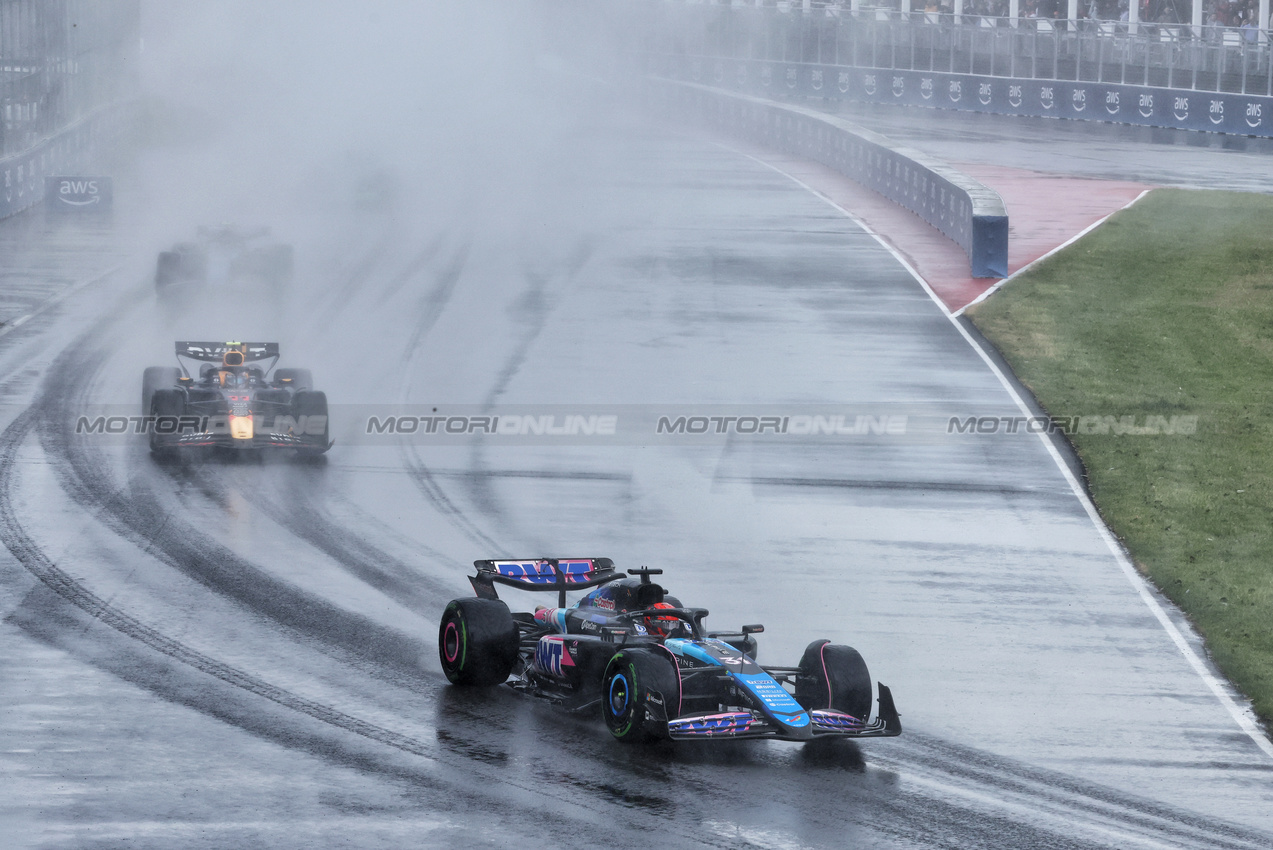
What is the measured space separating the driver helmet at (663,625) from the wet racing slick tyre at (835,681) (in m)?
0.95

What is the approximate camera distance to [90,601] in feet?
A: 48.8

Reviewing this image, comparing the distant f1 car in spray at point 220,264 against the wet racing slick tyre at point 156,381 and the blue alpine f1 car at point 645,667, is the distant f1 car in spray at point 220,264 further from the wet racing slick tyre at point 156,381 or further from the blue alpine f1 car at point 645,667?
the blue alpine f1 car at point 645,667

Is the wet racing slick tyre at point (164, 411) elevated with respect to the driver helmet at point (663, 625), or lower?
elevated

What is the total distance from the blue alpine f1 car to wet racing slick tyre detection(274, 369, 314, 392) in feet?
26.6

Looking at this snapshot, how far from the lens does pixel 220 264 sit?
29.9m

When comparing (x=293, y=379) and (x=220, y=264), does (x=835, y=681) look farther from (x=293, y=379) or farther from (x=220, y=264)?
(x=220, y=264)

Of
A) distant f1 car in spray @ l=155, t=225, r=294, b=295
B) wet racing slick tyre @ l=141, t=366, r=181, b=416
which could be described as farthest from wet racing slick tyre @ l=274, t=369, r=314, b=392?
distant f1 car in spray @ l=155, t=225, r=294, b=295

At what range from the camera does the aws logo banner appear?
140 feet

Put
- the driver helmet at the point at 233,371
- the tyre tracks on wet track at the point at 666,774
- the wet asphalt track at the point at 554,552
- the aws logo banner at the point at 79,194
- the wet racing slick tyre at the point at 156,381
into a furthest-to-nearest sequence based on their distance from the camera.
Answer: the aws logo banner at the point at 79,194 → the wet racing slick tyre at the point at 156,381 → the driver helmet at the point at 233,371 → the wet asphalt track at the point at 554,552 → the tyre tracks on wet track at the point at 666,774

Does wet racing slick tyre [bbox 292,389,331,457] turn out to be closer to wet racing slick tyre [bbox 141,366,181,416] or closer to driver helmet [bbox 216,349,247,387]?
driver helmet [bbox 216,349,247,387]

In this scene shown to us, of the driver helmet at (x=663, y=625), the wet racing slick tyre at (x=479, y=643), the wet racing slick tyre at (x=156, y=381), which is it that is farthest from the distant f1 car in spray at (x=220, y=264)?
the driver helmet at (x=663, y=625)

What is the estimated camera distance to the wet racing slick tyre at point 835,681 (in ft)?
39.7

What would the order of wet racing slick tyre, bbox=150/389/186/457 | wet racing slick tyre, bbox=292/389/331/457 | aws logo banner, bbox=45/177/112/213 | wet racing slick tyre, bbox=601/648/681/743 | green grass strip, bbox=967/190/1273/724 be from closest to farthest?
wet racing slick tyre, bbox=601/648/681/743
green grass strip, bbox=967/190/1273/724
wet racing slick tyre, bbox=150/389/186/457
wet racing slick tyre, bbox=292/389/331/457
aws logo banner, bbox=45/177/112/213

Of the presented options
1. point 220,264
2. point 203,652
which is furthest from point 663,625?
point 220,264
